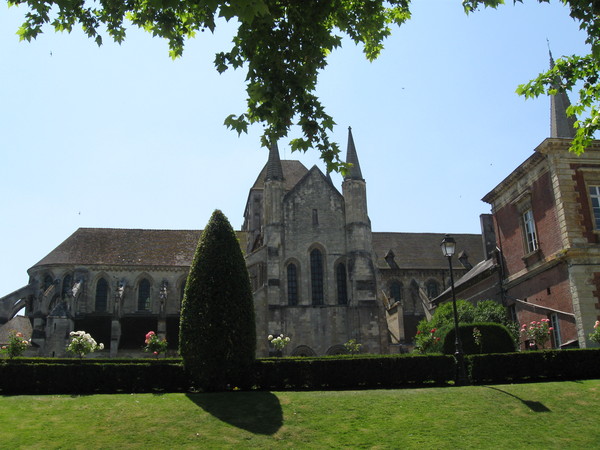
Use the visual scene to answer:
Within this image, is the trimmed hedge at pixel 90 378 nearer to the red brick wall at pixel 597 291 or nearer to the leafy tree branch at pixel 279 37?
the leafy tree branch at pixel 279 37

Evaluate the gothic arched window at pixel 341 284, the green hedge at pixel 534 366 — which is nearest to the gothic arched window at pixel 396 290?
the gothic arched window at pixel 341 284

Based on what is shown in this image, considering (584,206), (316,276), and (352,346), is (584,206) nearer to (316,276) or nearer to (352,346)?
(352,346)

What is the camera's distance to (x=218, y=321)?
61.8 feet

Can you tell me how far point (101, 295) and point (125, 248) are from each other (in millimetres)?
4574

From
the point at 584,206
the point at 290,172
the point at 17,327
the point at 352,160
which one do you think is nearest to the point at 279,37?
the point at 584,206

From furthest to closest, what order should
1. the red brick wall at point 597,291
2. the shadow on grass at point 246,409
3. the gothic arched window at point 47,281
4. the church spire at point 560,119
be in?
the gothic arched window at point 47,281 → the church spire at point 560,119 → the red brick wall at point 597,291 → the shadow on grass at point 246,409

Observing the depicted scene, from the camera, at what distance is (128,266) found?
48.8 m

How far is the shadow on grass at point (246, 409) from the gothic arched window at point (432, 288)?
120ft

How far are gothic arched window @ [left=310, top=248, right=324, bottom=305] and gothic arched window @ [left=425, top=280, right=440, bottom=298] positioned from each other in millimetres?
13605

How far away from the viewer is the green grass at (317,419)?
13.0m

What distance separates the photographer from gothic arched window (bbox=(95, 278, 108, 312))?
48312mm

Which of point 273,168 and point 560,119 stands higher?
point 273,168

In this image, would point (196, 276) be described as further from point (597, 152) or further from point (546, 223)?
point (597, 152)

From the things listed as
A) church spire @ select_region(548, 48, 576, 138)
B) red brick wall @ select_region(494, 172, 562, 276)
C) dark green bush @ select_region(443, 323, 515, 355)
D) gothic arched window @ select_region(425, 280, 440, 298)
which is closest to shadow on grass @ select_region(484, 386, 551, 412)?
dark green bush @ select_region(443, 323, 515, 355)
